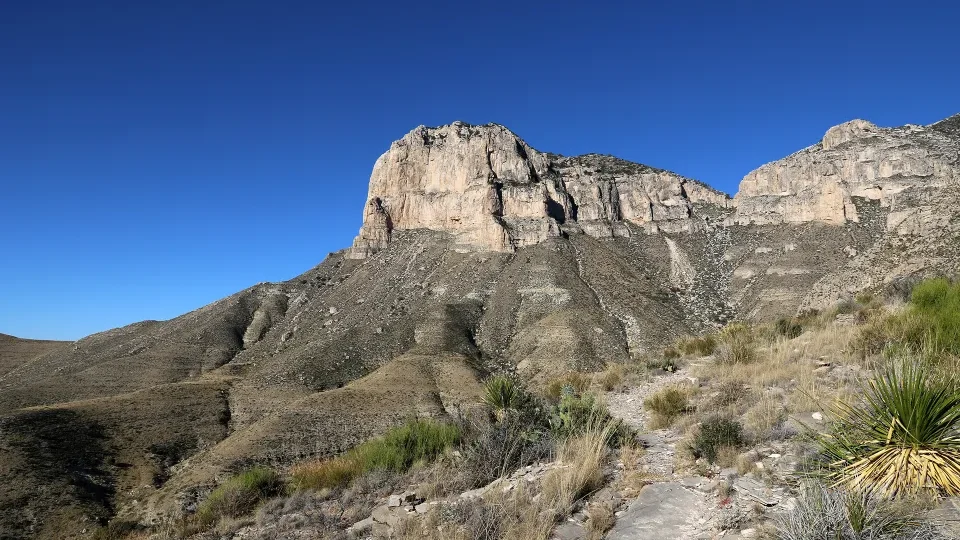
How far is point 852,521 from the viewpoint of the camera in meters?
3.41

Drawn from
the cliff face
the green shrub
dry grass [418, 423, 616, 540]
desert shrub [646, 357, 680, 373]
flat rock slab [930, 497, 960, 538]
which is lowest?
desert shrub [646, 357, 680, 373]

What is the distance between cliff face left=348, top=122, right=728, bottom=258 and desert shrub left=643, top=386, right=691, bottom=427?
68842 millimetres

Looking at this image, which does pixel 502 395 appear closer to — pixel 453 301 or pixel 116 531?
pixel 116 531

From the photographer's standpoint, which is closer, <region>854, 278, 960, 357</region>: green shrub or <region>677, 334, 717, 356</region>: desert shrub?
<region>854, 278, 960, 357</region>: green shrub

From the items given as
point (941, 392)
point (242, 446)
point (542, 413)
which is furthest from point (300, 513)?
point (242, 446)

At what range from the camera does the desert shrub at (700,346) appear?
49.0 feet

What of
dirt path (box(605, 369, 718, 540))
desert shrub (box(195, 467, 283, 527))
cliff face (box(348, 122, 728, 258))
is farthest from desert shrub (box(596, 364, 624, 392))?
cliff face (box(348, 122, 728, 258))

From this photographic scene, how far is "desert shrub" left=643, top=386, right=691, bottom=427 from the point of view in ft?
26.6

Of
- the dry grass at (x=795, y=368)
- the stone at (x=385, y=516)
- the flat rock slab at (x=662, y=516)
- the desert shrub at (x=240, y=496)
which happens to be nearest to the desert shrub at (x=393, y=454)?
the desert shrub at (x=240, y=496)

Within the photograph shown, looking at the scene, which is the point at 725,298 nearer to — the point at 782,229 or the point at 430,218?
the point at 782,229

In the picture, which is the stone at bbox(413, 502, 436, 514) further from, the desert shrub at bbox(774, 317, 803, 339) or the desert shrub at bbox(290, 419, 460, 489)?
the desert shrub at bbox(774, 317, 803, 339)

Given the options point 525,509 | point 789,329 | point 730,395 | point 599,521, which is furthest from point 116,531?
point 789,329

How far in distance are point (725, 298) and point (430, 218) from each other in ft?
169

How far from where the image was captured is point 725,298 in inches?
2429
